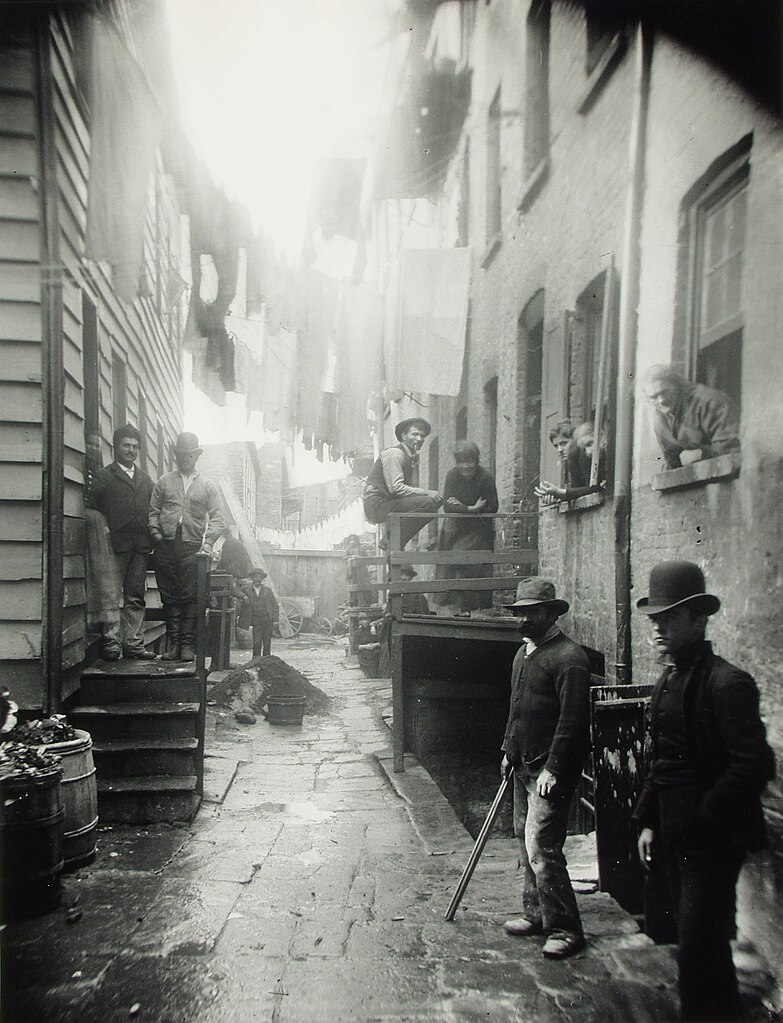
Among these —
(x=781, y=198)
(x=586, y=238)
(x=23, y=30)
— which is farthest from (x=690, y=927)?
(x=23, y=30)

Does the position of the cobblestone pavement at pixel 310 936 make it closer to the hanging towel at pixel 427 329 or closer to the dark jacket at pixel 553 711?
the dark jacket at pixel 553 711

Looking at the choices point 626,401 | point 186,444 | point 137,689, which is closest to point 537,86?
point 626,401

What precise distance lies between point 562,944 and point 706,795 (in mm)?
1499

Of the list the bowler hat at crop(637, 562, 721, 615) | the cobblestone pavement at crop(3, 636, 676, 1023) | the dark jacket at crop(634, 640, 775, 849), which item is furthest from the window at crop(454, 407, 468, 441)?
the dark jacket at crop(634, 640, 775, 849)

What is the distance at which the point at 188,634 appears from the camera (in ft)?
23.6

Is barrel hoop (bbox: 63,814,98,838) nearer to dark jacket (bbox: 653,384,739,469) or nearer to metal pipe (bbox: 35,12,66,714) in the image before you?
metal pipe (bbox: 35,12,66,714)

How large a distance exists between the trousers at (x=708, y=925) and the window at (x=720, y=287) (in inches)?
89.0

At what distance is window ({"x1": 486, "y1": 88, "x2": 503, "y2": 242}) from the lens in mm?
10203

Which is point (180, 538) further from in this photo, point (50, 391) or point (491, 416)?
point (491, 416)

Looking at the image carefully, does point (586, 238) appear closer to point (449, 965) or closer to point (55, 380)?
point (55, 380)

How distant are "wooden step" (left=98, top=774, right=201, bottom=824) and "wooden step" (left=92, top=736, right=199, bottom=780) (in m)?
0.07

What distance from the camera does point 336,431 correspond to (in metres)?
14.7

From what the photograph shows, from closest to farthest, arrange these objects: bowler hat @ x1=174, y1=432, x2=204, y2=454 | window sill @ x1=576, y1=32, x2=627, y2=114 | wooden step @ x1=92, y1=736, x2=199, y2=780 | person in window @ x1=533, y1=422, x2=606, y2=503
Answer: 1. window sill @ x1=576, y1=32, x2=627, y2=114
2. wooden step @ x1=92, y1=736, x2=199, y2=780
3. person in window @ x1=533, y1=422, x2=606, y2=503
4. bowler hat @ x1=174, y1=432, x2=204, y2=454

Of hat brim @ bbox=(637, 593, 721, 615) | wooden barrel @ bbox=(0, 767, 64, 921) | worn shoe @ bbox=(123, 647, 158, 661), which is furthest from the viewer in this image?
worn shoe @ bbox=(123, 647, 158, 661)
